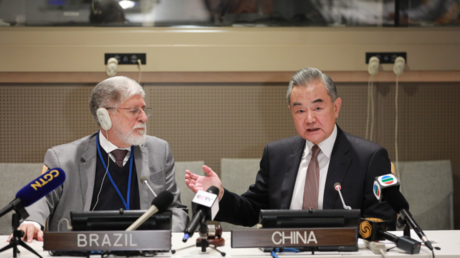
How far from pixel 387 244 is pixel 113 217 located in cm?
117

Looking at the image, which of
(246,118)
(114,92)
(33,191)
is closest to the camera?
(33,191)

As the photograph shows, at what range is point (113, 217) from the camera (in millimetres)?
1789

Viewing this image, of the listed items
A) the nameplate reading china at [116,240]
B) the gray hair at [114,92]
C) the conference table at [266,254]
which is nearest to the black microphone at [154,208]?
the nameplate reading china at [116,240]

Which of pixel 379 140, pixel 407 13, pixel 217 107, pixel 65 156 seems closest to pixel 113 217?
pixel 65 156

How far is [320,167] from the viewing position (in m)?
2.56

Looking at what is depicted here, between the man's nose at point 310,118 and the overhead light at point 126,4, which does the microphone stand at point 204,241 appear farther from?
the overhead light at point 126,4

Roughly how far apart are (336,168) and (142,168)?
1.20 m

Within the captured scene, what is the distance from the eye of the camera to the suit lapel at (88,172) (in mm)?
2609

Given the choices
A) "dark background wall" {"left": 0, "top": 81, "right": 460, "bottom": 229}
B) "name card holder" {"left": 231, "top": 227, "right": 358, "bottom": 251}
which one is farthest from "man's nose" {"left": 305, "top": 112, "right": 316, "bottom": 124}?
"dark background wall" {"left": 0, "top": 81, "right": 460, "bottom": 229}

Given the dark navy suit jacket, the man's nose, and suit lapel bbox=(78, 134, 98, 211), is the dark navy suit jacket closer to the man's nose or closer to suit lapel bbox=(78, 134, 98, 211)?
the man's nose

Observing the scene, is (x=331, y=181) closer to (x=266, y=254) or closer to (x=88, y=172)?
(x=266, y=254)

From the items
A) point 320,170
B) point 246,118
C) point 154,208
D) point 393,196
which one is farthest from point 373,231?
point 246,118

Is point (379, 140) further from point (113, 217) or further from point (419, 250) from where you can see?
point (113, 217)

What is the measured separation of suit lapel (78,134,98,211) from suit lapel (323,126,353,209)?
1384 mm
